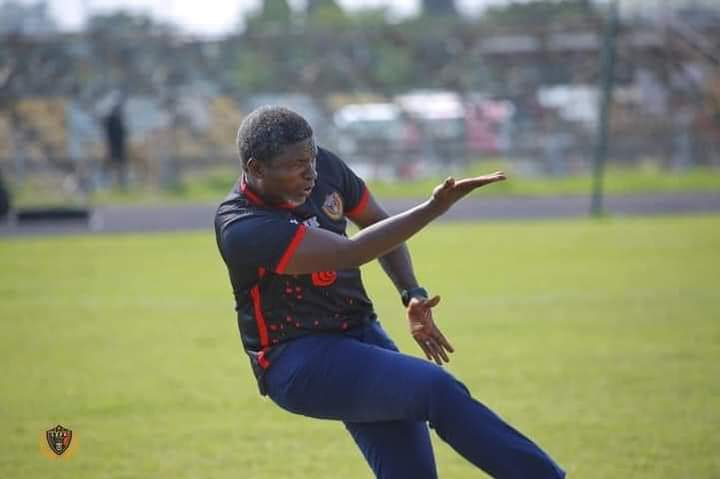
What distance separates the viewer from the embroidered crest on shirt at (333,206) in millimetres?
4871

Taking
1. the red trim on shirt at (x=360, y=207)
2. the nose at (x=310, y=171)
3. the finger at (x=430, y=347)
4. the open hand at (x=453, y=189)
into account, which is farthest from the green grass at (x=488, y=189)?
the open hand at (x=453, y=189)

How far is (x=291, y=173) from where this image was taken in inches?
177

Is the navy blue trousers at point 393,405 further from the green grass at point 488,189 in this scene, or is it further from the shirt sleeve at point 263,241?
the green grass at point 488,189

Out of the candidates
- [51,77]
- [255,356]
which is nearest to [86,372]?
[255,356]

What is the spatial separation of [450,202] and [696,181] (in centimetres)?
2773

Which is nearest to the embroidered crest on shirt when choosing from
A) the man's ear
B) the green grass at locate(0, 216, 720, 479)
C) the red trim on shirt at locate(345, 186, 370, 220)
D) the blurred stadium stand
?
the red trim on shirt at locate(345, 186, 370, 220)

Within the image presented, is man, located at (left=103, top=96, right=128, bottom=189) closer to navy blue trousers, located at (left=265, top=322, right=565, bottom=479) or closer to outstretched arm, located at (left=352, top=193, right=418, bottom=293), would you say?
outstretched arm, located at (left=352, top=193, right=418, bottom=293)

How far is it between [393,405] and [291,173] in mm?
945

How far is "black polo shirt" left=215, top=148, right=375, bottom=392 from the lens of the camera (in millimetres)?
4406

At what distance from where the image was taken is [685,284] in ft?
46.2

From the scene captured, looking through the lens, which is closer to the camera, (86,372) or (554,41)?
(86,372)

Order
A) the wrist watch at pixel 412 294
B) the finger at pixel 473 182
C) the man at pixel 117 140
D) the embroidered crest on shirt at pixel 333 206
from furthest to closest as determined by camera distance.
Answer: the man at pixel 117 140, the wrist watch at pixel 412 294, the embroidered crest on shirt at pixel 333 206, the finger at pixel 473 182

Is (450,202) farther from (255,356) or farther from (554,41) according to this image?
(554,41)

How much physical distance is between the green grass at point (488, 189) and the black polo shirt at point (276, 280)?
23631mm
